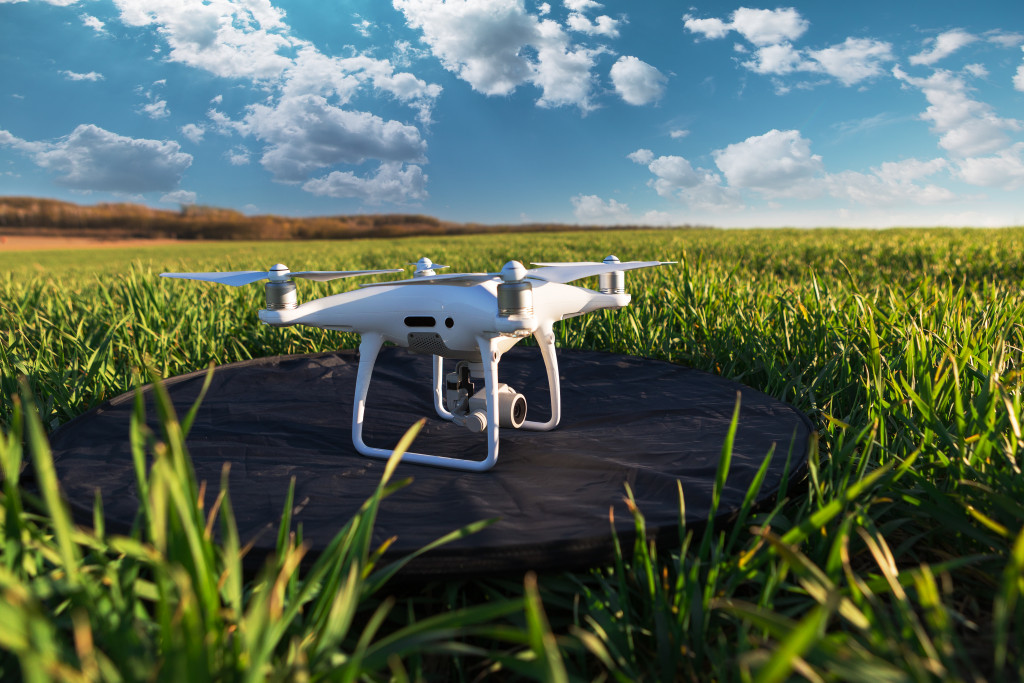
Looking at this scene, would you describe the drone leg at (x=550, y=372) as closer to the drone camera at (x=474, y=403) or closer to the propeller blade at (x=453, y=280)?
the drone camera at (x=474, y=403)

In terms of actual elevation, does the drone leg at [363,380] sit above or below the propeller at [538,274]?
below

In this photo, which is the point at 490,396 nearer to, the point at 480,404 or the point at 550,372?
the point at 480,404

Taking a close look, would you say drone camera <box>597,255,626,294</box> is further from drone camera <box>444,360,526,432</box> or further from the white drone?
drone camera <box>444,360,526,432</box>

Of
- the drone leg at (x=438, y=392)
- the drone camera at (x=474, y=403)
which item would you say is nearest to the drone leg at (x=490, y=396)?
the drone camera at (x=474, y=403)

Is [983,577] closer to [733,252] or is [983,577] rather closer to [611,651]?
[611,651]

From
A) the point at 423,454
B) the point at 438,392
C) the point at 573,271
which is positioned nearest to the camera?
the point at 423,454

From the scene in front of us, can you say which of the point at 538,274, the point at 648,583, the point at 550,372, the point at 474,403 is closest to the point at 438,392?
the point at 474,403

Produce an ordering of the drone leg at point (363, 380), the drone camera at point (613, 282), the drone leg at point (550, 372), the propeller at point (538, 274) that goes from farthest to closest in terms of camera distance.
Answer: the drone camera at point (613, 282)
the drone leg at point (550, 372)
the drone leg at point (363, 380)
the propeller at point (538, 274)
